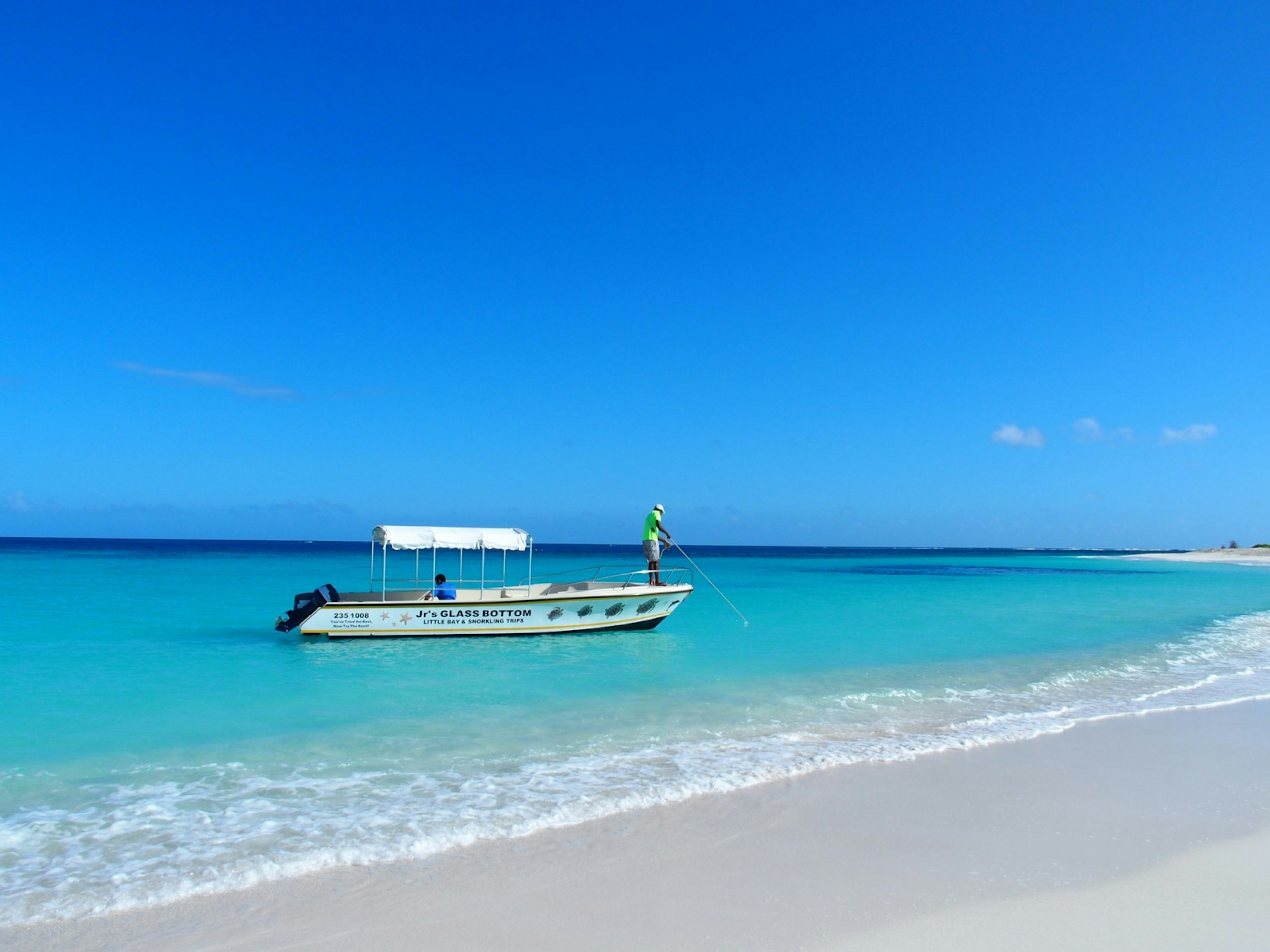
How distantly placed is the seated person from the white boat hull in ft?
0.55

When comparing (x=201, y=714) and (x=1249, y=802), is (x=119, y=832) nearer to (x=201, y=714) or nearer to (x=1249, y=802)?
(x=201, y=714)

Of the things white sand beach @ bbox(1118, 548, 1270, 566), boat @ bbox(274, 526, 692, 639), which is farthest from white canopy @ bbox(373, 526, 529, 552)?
white sand beach @ bbox(1118, 548, 1270, 566)

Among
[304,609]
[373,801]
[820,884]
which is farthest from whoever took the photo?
[304,609]

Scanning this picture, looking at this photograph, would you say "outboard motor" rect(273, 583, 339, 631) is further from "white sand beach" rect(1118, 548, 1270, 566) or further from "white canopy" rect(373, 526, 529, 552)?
"white sand beach" rect(1118, 548, 1270, 566)

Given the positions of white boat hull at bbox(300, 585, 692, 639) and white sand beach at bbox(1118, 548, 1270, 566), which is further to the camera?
white sand beach at bbox(1118, 548, 1270, 566)

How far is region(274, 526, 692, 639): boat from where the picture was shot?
14938mm

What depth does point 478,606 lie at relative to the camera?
15328 millimetres

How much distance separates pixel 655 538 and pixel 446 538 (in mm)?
4341

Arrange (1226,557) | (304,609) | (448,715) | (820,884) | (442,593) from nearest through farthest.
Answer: (820,884)
(448,715)
(304,609)
(442,593)
(1226,557)

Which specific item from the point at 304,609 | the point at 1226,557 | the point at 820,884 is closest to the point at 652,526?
the point at 304,609

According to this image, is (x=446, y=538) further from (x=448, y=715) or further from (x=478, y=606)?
(x=448, y=715)

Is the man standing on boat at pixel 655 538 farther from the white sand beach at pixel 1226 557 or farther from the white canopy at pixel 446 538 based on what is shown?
the white sand beach at pixel 1226 557

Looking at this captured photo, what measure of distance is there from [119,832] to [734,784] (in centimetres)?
447

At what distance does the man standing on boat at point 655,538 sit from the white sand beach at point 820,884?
34.3 feet
